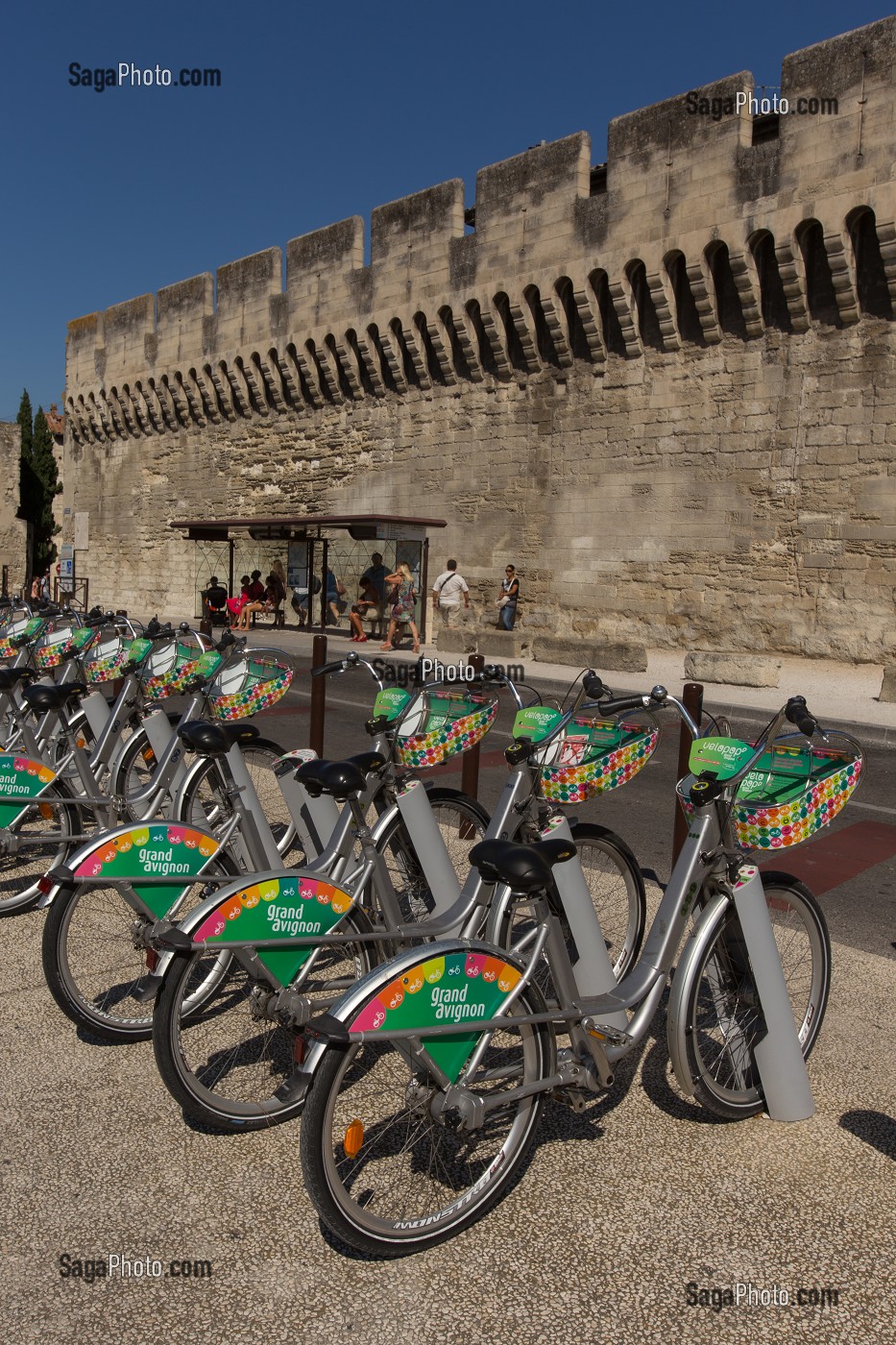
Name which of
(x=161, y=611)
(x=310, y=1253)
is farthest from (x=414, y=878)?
(x=161, y=611)

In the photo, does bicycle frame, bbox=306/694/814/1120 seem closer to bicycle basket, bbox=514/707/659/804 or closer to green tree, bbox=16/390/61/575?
bicycle basket, bbox=514/707/659/804

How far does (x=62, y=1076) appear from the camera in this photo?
2.93 m

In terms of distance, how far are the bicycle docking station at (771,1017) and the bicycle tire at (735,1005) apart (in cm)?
4

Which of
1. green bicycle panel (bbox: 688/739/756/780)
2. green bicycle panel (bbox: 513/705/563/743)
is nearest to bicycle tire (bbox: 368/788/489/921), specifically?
green bicycle panel (bbox: 513/705/563/743)

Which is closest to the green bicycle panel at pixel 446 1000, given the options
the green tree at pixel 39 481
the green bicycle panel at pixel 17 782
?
the green bicycle panel at pixel 17 782

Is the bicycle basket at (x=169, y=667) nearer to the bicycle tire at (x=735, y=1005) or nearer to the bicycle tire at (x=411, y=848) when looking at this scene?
the bicycle tire at (x=411, y=848)

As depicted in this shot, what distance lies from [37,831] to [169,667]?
0.96m

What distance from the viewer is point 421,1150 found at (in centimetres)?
234

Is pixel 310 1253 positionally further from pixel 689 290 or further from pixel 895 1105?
pixel 689 290

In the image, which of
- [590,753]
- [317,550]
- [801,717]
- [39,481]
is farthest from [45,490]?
[801,717]

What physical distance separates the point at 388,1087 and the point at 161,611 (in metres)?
27.3

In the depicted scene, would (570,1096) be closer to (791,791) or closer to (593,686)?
(791,791)

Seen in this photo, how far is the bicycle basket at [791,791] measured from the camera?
108 inches

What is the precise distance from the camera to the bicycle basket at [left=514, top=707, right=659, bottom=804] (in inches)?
121
